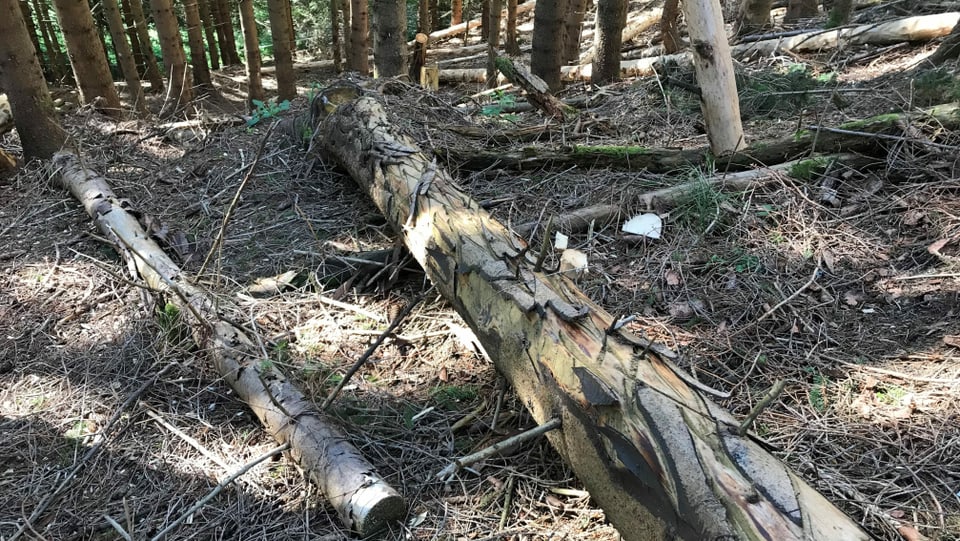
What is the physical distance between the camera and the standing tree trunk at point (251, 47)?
8.87 metres

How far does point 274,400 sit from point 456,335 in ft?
3.26

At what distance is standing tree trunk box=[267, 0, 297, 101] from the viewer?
8250mm

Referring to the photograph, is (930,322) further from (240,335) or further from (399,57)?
(399,57)

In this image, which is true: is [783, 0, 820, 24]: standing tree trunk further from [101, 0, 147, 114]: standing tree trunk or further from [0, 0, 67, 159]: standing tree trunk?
[101, 0, 147, 114]: standing tree trunk

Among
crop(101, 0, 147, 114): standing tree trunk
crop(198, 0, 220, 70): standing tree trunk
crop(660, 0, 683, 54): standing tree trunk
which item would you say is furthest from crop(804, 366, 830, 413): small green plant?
crop(198, 0, 220, 70): standing tree trunk

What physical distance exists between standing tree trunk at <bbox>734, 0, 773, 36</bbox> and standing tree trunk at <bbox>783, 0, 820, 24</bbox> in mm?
475

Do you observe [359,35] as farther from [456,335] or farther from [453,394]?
[453,394]

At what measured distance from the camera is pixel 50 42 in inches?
523

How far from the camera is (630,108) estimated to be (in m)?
5.67

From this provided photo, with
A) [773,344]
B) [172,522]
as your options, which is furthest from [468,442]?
[773,344]

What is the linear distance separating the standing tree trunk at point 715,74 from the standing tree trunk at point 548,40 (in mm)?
2725

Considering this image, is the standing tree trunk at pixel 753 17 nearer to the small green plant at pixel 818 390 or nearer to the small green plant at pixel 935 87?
the small green plant at pixel 935 87

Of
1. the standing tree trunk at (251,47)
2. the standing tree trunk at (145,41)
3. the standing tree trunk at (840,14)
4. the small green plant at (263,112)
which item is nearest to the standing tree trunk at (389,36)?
the small green plant at (263,112)

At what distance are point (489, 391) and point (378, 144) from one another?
1.92 m
